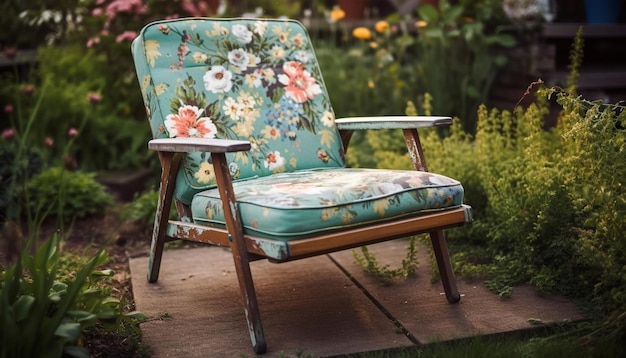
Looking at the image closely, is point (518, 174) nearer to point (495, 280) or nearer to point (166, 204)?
→ point (495, 280)

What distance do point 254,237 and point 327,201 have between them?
0.86 feet

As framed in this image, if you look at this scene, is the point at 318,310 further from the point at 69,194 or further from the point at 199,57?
the point at 69,194

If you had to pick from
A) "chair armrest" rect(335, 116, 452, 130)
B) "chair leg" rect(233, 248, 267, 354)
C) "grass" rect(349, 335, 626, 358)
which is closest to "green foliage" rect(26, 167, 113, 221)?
"chair armrest" rect(335, 116, 452, 130)

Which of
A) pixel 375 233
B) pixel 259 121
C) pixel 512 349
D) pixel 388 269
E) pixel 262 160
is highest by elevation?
pixel 259 121

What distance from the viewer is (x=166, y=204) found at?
2.88 meters

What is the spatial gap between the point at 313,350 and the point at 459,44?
11.7 feet

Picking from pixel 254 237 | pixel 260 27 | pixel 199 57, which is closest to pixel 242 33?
pixel 260 27

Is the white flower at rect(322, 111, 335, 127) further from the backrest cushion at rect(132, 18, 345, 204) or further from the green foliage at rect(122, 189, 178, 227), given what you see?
the green foliage at rect(122, 189, 178, 227)

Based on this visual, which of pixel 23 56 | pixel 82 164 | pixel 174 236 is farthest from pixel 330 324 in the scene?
pixel 23 56

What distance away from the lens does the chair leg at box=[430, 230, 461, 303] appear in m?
2.76

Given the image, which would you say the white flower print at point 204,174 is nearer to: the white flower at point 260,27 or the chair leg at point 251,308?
the chair leg at point 251,308

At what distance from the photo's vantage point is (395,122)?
2.81 m

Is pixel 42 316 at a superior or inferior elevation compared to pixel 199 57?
inferior

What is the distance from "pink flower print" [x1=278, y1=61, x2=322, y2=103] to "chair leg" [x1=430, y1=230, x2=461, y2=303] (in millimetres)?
864
